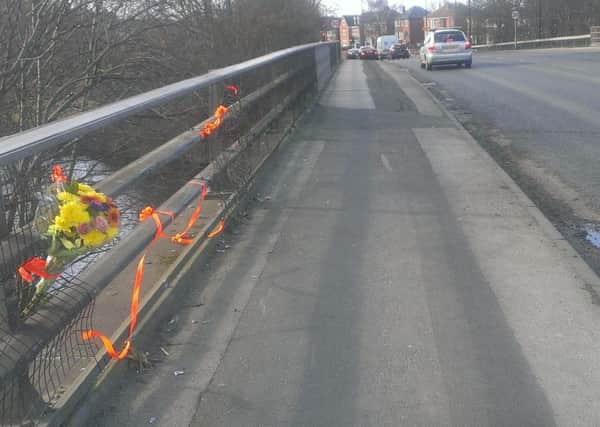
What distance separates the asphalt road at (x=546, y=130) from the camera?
763 centimetres

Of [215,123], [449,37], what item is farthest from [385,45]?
[215,123]

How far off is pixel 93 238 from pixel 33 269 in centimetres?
33

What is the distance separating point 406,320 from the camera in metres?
4.46

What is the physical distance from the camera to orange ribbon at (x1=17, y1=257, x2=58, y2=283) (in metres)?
2.95

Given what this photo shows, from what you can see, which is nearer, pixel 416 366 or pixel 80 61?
pixel 416 366

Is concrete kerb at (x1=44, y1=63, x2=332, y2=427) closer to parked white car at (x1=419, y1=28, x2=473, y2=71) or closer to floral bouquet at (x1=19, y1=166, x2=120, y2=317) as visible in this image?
floral bouquet at (x1=19, y1=166, x2=120, y2=317)

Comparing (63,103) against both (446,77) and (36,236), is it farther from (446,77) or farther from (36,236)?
(446,77)

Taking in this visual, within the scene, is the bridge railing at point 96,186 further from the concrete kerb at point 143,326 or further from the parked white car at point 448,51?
the parked white car at point 448,51

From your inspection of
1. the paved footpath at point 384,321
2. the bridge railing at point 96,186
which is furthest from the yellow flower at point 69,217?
the paved footpath at point 384,321

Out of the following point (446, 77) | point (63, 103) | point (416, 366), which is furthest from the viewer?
point (446, 77)

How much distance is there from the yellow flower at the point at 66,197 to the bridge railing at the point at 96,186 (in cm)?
16

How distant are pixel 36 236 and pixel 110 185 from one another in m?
0.93

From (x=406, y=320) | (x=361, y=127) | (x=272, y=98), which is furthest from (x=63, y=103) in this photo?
(x=406, y=320)

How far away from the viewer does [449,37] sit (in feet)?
105
